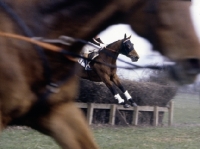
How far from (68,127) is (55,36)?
2.23ft

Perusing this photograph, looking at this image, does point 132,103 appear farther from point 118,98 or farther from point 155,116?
point 155,116

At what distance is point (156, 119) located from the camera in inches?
504

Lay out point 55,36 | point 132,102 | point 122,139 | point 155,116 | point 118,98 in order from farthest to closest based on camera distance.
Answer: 1. point 155,116
2. point 132,102
3. point 118,98
4. point 122,139
5. point 55,36

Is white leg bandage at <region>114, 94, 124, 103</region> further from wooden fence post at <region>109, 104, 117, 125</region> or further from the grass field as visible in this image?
the grass field

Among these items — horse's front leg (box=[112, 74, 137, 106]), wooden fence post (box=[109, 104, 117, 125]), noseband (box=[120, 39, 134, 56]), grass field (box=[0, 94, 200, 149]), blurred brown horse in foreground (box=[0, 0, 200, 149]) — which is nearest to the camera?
blurred brown horse in foreground (box=[0, 0, 200, 149])

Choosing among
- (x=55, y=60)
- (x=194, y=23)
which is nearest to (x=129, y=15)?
(x=194, y=23)

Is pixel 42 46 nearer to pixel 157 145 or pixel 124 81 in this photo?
Answer: pixel 157 145

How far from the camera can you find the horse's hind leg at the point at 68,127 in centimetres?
337

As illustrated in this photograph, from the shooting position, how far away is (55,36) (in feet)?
10.8

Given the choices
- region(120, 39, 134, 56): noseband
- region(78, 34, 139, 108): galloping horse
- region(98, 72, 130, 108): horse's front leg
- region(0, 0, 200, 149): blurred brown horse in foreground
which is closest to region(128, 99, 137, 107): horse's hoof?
region(78, 34, 139, 108): galloping horse

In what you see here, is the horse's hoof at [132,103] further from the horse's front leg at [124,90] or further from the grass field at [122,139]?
the grass field at [122,139]

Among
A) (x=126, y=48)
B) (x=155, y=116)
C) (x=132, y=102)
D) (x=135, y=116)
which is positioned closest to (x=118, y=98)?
(x=132, y=102)

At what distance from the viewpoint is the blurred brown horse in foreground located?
9.59 feet

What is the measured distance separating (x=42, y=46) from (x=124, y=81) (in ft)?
31.1
